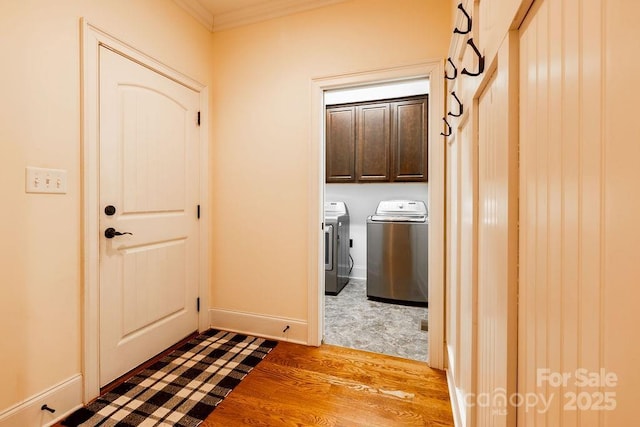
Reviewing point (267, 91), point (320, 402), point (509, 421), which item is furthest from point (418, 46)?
point (320, 402)

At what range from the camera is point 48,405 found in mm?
1439

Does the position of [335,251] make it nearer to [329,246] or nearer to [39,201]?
[329,246]

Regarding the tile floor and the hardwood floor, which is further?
the tile floor

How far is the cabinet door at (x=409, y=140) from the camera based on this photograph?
3.29m

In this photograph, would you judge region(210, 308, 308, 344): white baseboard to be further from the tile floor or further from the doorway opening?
the tile floor

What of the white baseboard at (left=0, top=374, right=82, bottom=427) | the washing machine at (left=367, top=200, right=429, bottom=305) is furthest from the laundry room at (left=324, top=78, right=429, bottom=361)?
the white baseboard at (left=0, top=374, right=82, bottom=427)

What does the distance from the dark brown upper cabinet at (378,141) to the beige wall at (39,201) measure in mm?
2453

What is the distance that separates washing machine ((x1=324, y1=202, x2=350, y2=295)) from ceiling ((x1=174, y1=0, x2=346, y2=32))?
1971 mm

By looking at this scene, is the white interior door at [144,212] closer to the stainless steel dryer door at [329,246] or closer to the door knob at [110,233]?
the door knob at [110,233]

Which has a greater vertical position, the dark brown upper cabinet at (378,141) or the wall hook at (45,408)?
the dark brown upper cabinet at (378,141)

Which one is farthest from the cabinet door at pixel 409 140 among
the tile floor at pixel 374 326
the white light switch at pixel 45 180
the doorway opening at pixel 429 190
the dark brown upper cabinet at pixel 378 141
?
the white light switch at pixel 45 180

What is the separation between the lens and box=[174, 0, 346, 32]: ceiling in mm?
2254

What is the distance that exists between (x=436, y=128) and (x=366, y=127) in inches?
64.5

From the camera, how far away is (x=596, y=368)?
13.3 inches
